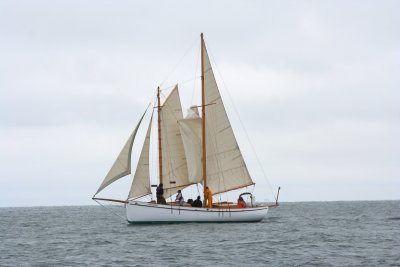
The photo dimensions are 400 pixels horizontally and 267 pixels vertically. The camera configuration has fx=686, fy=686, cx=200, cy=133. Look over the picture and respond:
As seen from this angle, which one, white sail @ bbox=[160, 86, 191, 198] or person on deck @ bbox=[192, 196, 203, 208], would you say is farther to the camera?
white sail @ bbox=[160, 86, 191, 198]

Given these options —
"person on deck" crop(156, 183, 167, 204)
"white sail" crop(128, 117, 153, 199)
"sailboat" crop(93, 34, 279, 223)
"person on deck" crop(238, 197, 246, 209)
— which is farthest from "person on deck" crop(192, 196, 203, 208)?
"person on deck" crop(238, 197, 246, 209)

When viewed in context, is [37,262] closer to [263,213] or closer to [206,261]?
[206,261]

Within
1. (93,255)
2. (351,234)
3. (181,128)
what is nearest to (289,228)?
(351,234)

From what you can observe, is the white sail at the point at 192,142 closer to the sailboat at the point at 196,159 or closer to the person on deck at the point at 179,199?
the sailboat at the point at 196,159

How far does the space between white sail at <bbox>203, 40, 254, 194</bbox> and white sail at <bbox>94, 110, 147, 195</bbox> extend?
775cm

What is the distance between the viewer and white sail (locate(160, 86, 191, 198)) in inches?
2295

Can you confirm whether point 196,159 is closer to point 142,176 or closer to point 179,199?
point 179,199

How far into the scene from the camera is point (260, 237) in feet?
161

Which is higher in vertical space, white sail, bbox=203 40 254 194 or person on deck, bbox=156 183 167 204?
white sail, bbox=203 40 254 194

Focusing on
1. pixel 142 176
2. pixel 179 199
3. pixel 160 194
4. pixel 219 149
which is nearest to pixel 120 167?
pixel 142 176

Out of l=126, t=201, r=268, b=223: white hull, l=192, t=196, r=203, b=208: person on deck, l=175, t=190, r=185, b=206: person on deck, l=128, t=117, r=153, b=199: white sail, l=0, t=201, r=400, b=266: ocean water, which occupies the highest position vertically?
l=128, t=117, r=153, b=199: white sail

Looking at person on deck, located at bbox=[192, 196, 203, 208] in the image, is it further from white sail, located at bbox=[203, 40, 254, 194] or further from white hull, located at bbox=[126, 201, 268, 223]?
white sail, located at bbox=[203, 40, 254, 194]

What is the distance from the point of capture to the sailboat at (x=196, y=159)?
57000 millimetres

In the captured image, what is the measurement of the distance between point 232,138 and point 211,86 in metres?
4.75
